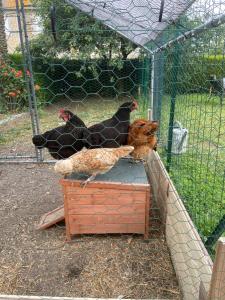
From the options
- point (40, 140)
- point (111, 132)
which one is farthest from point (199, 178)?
point (40, 140)

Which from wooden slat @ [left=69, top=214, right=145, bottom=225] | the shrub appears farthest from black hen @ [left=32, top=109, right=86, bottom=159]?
the shrub

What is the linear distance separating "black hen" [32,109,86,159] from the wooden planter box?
350mm

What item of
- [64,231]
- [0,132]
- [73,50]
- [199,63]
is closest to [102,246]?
[64,231]

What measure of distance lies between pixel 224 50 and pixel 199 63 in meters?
0.43

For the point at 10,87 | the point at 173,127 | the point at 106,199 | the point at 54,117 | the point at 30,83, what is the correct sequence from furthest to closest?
the point at 10,87 < the point at 54,117 < the point at 30,83 < the point at 173,127 < the point at 106,199

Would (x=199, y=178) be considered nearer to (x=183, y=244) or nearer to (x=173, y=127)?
(x=173, y=127)

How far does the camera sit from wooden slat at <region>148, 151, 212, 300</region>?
55.5 inches

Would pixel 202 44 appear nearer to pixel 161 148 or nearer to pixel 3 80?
pixel 161 148

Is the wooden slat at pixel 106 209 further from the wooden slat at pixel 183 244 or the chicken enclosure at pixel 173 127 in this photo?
the wooden slat at pixel 183 244

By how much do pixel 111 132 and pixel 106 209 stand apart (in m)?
0.63

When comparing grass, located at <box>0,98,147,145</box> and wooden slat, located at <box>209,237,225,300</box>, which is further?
grass, located at <box>0,98,147,145</box>

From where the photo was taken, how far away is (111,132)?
8.02 ft

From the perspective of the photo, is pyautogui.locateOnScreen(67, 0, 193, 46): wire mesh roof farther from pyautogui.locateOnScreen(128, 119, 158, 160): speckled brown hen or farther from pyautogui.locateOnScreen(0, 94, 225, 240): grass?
pyautogui.locateOnScreen(128, 119, 158, 160): speckled brown hen

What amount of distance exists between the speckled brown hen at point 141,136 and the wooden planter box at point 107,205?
40 cm
